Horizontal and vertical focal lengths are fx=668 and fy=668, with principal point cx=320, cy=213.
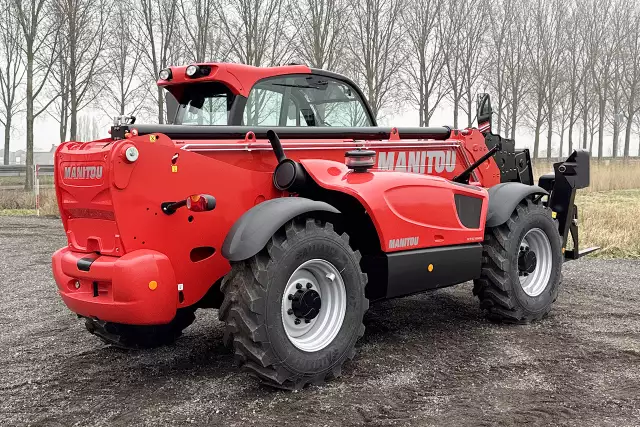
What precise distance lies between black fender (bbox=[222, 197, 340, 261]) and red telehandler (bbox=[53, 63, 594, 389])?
10mm

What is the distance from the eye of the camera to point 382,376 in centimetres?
437

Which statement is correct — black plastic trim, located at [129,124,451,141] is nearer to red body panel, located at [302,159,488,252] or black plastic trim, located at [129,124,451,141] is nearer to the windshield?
red body panel, located at [302,159,488,252]

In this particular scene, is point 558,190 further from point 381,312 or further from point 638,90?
point 638,90

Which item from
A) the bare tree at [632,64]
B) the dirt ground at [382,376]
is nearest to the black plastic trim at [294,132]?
the dirt ground at [382,376]

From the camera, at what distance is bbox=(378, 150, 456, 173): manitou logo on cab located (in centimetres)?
→ 555

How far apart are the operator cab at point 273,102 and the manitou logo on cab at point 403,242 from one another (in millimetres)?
1340

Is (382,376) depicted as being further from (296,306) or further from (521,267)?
(521,267)

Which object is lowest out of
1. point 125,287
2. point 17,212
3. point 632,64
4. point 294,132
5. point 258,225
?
point 17,212

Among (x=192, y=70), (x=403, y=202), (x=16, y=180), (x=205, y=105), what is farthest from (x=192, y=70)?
(x=16, y=180)

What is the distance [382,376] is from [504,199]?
2.13 meters

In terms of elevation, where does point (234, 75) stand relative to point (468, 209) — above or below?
above

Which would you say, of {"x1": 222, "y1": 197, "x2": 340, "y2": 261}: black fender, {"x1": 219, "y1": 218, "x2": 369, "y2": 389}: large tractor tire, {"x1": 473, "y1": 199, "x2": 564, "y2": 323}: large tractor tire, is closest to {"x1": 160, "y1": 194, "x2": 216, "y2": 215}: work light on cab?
{"x1": 222, "y1": 197, "x2": 340, "y2": 261}: black fender

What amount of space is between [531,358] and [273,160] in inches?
90.4

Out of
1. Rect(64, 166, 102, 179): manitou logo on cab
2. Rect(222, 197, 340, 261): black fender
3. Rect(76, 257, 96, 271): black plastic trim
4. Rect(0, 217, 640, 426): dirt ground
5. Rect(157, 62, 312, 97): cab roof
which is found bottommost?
Rect(0, 217, 640, 426): dirt ground
